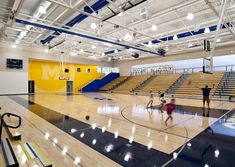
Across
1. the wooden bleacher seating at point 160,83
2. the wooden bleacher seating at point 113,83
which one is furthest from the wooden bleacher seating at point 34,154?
the wooden bleacher seating at point 113,83

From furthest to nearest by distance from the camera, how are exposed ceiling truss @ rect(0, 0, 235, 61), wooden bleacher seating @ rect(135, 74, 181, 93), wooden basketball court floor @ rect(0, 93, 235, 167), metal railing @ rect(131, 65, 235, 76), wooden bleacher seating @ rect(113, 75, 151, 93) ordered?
wooden bleacher seating @ rect(113, 75, 151, 93)
wooden bleacher seating @ rect(135, 74, 181, 93)
metal railing @ rect(131, 65, 235, 76)
exposed ceiling truss @ rect(0, 0, 235, 61)
wooden basketball court floor @ rect(0, 93, 235, 167)

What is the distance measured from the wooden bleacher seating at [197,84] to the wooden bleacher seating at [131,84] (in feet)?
18.2

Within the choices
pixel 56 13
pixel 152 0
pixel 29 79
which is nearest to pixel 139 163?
pixel 152 0

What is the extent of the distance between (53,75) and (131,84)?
9.96 meters

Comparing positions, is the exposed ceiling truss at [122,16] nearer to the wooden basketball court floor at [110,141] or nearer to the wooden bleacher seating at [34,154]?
the wooden basketball court floor at [110,141]

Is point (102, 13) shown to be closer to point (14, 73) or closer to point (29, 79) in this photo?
point (14, 73)

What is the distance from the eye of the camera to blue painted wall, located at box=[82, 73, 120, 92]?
850 inches

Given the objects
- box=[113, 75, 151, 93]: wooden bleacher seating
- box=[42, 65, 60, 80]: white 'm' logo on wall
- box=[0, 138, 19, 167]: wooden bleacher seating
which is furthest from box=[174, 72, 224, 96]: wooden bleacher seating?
box=[42, 65, 60, 80]: white 'm' logo on wall

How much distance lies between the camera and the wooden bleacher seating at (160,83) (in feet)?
54.6

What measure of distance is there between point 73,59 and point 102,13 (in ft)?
40.7

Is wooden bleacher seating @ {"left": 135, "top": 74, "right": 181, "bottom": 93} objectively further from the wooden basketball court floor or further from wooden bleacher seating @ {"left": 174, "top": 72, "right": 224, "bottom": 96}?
the wooden basketball court floor

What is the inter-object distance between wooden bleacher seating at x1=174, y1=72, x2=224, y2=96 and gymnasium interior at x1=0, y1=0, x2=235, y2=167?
8cm

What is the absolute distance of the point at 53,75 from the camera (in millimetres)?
19484

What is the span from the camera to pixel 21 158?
276 cm
